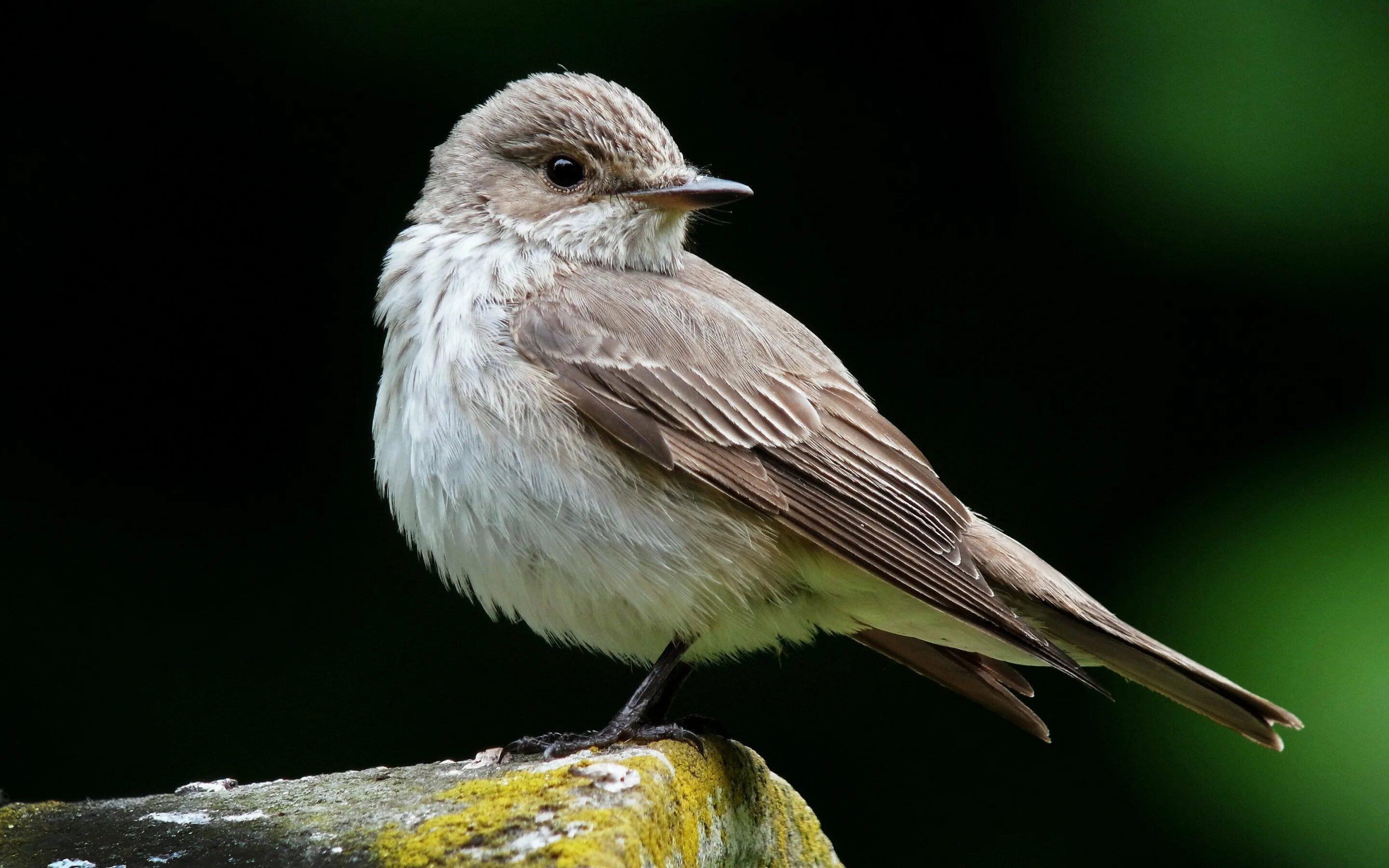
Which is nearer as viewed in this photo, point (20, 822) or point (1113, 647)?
point (20, 822)

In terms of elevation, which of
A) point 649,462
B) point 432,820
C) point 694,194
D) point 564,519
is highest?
point 694,194

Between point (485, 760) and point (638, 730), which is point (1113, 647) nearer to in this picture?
point (638, 730)

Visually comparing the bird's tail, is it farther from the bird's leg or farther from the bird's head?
the bird's head

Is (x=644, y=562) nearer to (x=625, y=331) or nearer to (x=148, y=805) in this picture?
(x=625, y=331)

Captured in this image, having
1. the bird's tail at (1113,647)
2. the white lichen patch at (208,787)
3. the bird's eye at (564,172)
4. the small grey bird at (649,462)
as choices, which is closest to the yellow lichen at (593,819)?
the small grey bird at (649,462)

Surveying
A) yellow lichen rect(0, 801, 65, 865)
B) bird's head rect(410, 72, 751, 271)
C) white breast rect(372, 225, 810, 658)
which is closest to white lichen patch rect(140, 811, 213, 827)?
yellow lichen rect(0, 801, 65, 865)

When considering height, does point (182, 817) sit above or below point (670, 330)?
below

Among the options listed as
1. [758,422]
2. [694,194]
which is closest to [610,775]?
[758,422]

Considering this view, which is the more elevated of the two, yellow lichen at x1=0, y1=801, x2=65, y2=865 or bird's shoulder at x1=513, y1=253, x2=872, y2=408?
bird's shoulder at x1=513, y1=253, x2=872, y2=408

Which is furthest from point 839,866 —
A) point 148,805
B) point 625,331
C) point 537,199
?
point 537,199
